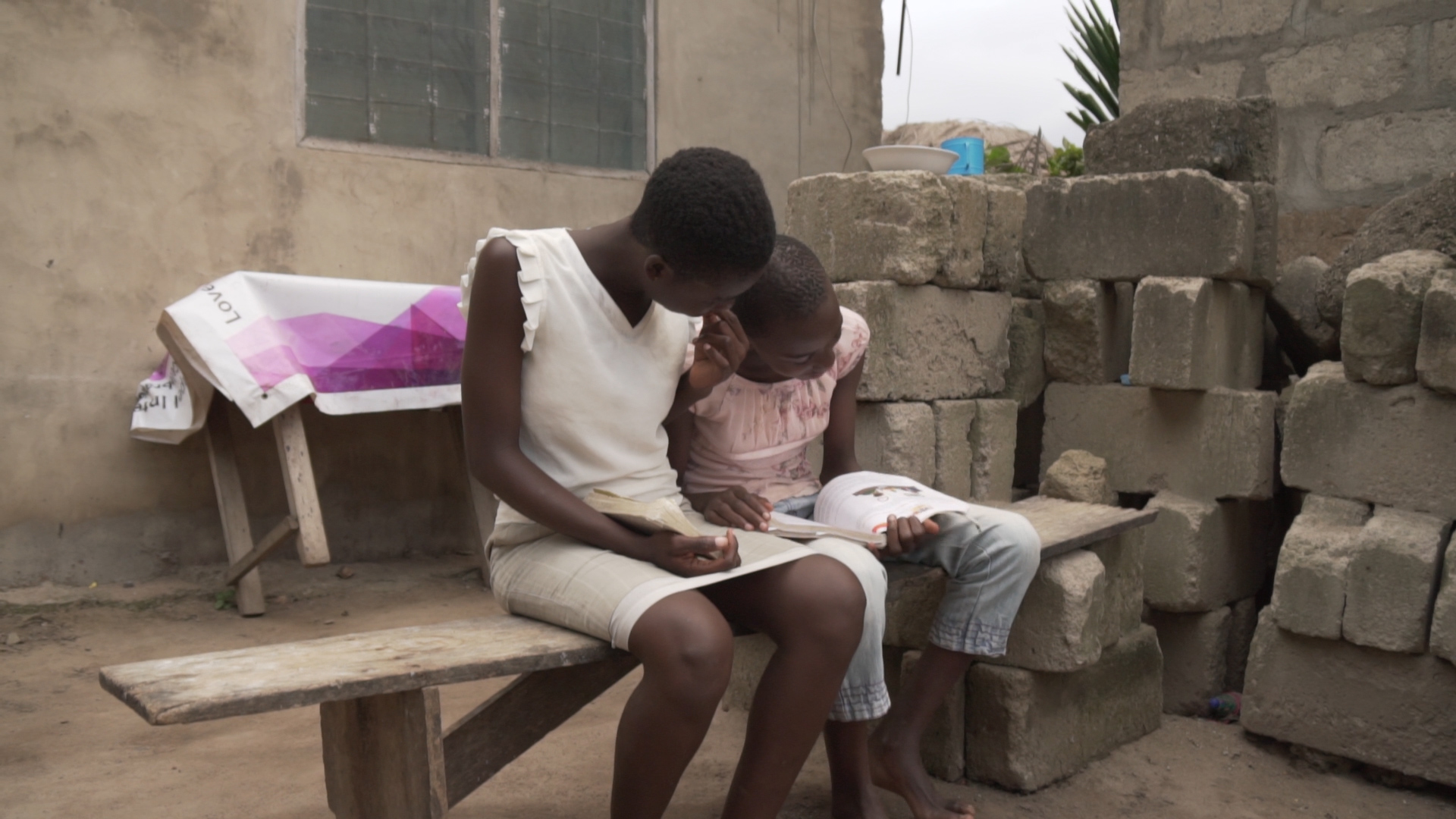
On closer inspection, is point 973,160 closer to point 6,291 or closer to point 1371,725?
point 1371,725

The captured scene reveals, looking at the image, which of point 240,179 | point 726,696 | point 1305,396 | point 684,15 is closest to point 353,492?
point 240,179

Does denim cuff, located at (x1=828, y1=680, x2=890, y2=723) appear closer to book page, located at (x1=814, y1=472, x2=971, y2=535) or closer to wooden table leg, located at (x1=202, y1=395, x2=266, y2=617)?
book page, located at (x1=814, y1=472, x2=971, y2=535)

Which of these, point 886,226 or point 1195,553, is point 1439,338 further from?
point 886,226

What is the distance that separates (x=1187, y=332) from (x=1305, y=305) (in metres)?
0.72

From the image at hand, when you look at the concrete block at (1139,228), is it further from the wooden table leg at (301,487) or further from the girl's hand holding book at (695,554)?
the wooden table leg at (301,487)

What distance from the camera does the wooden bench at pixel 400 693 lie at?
69.2 inches

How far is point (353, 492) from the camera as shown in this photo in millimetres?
5805

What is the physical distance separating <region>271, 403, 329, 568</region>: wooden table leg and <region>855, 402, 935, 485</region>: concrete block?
226cm

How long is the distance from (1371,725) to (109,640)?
4.44m

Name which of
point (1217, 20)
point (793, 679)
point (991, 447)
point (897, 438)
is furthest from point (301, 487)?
point (1217, 20)

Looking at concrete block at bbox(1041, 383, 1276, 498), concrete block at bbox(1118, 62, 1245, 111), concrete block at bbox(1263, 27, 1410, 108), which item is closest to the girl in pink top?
concrete block at bbox(1041, 383, 1276, 498)

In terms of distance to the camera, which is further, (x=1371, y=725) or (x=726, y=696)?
(x=726, y=696)

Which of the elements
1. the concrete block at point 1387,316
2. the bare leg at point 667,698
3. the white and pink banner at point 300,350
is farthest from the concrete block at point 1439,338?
the white and pink banner at point 300,350

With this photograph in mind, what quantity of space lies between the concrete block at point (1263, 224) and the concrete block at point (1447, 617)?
1.28 m
